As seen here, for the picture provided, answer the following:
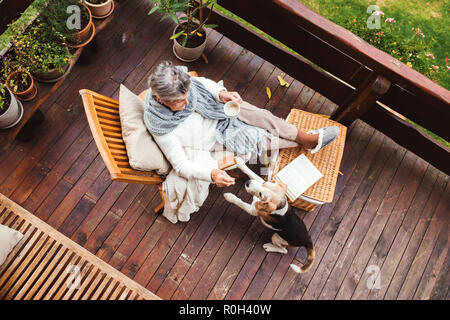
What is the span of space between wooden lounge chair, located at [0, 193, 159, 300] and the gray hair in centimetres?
117

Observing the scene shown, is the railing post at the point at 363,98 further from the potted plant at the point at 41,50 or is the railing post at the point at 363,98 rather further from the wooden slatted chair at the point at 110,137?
the potted plant at the point at 41,50

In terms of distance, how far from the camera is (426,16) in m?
3.79

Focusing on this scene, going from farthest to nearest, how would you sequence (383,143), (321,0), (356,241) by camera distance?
(321,0)
(383,143)
(356,241)

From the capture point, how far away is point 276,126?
235 cm

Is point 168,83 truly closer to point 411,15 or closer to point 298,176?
point 298,176

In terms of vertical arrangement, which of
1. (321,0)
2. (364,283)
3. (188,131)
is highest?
(321,0)

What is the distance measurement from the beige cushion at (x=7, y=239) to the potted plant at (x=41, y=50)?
1.10 metres

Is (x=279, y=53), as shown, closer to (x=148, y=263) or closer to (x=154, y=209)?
(x=154, y=209)

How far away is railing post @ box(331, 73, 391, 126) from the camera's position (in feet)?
7.18

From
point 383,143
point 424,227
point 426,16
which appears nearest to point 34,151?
point 383,143

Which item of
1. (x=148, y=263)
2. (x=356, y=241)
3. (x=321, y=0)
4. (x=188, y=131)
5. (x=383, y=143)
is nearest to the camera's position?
(x=188, y=131)

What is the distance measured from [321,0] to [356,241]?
2650mm

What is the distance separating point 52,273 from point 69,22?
1785 mm

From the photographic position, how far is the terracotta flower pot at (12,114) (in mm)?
2357
